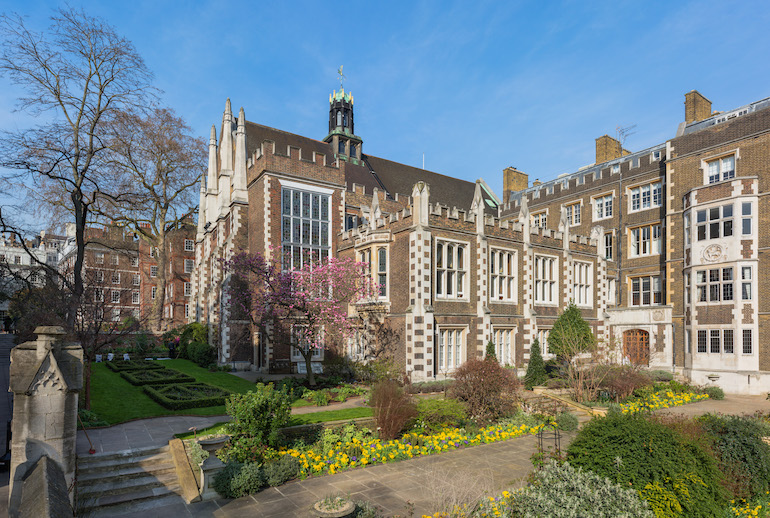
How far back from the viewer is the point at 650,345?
1139 inches

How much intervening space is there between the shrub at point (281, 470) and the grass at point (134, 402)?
209 cm

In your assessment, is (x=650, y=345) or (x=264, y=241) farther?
(x=650, y=345)

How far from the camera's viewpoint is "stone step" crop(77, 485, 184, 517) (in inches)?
343

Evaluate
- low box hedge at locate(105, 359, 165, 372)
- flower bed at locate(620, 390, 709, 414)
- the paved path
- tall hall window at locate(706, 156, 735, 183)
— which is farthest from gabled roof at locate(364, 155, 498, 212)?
the paved path

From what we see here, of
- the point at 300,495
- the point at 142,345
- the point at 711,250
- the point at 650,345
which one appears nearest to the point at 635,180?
the point at 711,250

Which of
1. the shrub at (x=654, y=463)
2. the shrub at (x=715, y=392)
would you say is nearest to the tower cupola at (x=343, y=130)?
the shrub at (x=715, y=392)

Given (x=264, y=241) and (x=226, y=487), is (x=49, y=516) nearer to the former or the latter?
(x=226, y=487)

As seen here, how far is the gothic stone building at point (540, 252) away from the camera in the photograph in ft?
73.2

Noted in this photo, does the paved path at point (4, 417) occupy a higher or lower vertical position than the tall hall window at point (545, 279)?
lower

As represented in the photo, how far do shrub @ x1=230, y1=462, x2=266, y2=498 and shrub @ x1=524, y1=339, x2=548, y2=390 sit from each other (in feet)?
52.5

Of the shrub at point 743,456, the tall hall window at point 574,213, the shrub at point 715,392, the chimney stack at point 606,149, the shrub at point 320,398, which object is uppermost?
the chimney stack at point 606,149

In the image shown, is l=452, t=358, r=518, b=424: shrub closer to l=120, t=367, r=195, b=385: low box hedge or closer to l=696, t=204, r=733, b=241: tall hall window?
l=120, t=367, r=195, b=385: low box hedge

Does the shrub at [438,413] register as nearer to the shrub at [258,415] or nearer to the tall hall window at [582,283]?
the shrub at [258,415]

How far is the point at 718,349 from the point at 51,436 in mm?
29906
